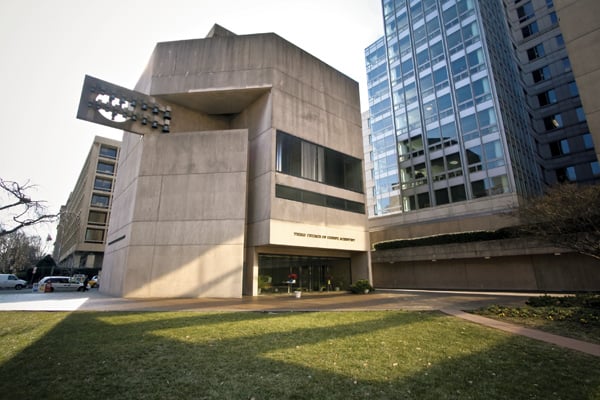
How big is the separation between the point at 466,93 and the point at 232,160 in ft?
93.8

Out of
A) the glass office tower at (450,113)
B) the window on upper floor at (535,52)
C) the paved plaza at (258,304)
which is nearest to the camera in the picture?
the paved plaza at (258,304)

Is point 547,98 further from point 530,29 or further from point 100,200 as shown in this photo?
point 100,200

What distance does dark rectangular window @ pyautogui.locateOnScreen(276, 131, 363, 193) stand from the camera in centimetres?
2347

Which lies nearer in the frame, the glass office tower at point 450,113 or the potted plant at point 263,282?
the potted plant at point 263,282

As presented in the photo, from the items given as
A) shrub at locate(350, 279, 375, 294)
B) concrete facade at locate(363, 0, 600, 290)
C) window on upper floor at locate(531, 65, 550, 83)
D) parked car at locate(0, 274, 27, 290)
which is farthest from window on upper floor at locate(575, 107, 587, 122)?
parked car at locate(0, 274, 27, 290)

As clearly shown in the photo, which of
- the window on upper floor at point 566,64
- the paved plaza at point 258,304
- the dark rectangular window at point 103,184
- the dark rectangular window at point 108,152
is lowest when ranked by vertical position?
the paved plaza at point 258,304

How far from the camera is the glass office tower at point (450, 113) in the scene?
3291cm

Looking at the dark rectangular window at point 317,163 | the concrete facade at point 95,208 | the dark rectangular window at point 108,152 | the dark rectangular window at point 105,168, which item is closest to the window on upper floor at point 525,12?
the dark rectangular window at point 317,163

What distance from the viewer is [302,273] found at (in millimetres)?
25703

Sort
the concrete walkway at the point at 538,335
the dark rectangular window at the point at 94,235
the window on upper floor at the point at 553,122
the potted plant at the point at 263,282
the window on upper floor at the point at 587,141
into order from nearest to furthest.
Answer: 1. the concrete walkway at the point at 538,335
2. the potted plant at the point at 263,282
3. the window on upper floor at the point at 587,141
4. the window on upper floor at the point at 553,122
5. the dark rectangular window at the point at 94,235

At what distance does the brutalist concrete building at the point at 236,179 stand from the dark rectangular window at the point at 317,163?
0.10 metres

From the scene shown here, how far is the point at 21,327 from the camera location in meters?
9.61

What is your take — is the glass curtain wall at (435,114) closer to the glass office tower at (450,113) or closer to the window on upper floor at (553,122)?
the glass office tower at (450,113)

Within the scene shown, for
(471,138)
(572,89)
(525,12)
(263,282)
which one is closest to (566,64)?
(572,89)
